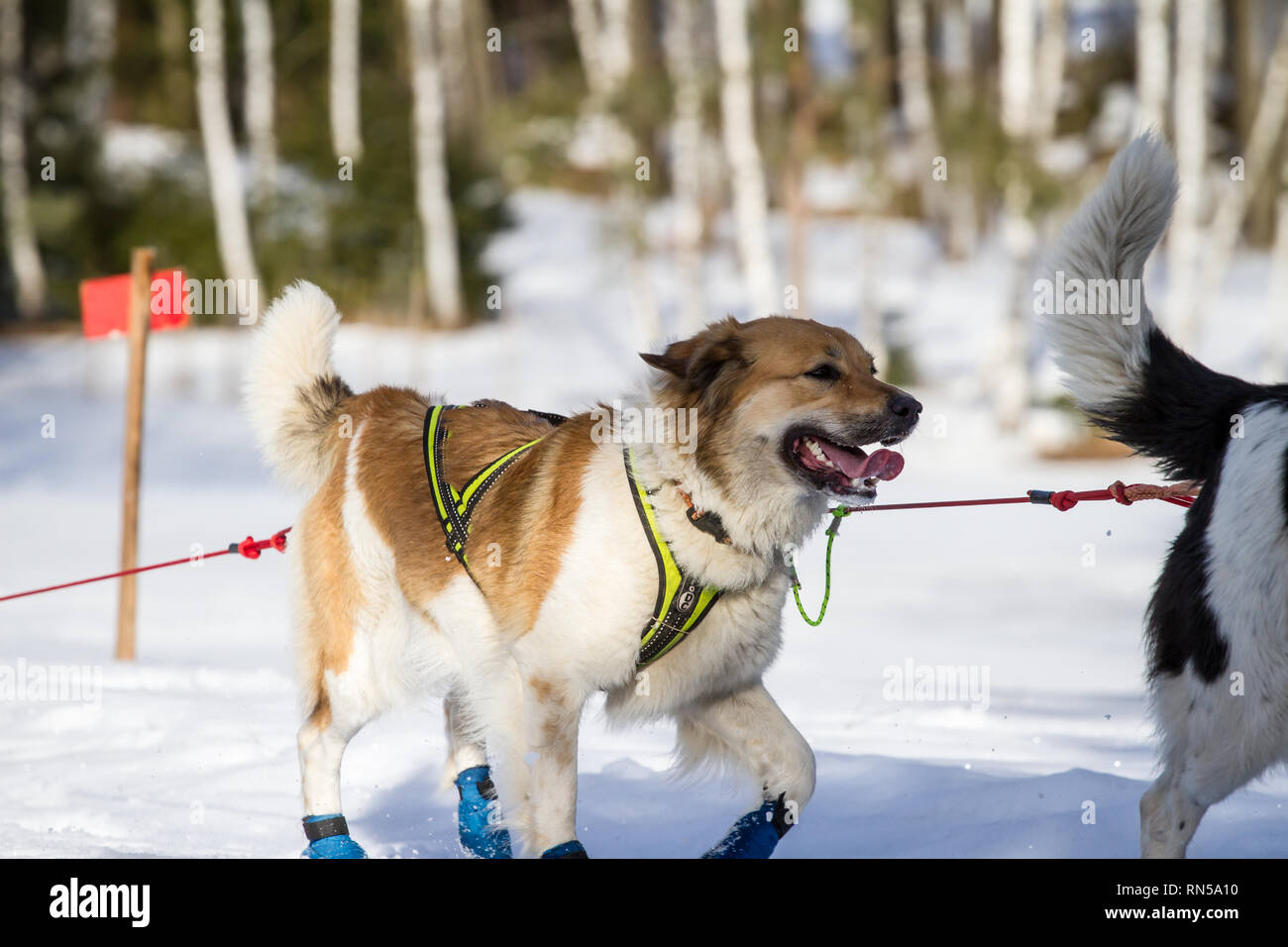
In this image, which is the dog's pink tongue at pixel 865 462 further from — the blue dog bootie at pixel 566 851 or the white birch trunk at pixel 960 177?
the white birch trunk at pixel 960 177

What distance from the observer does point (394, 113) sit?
19.9 meters

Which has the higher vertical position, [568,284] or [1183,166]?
[1183,166]

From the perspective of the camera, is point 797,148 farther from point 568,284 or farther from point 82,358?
point 82,358

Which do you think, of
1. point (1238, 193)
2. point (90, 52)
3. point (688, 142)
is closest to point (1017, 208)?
point (688, 142)

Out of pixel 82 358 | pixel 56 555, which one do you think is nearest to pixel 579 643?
pixel 56 555

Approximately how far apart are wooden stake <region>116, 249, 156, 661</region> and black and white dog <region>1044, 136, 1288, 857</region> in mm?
4803

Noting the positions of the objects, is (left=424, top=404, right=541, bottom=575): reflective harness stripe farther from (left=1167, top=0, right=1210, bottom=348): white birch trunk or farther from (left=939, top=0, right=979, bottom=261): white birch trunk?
(left=939, top=0, right=979, bottom=261): white birch trunk

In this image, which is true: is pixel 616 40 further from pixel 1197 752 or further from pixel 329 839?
→ pixel 1197 752

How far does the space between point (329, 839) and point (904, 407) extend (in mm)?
2103
